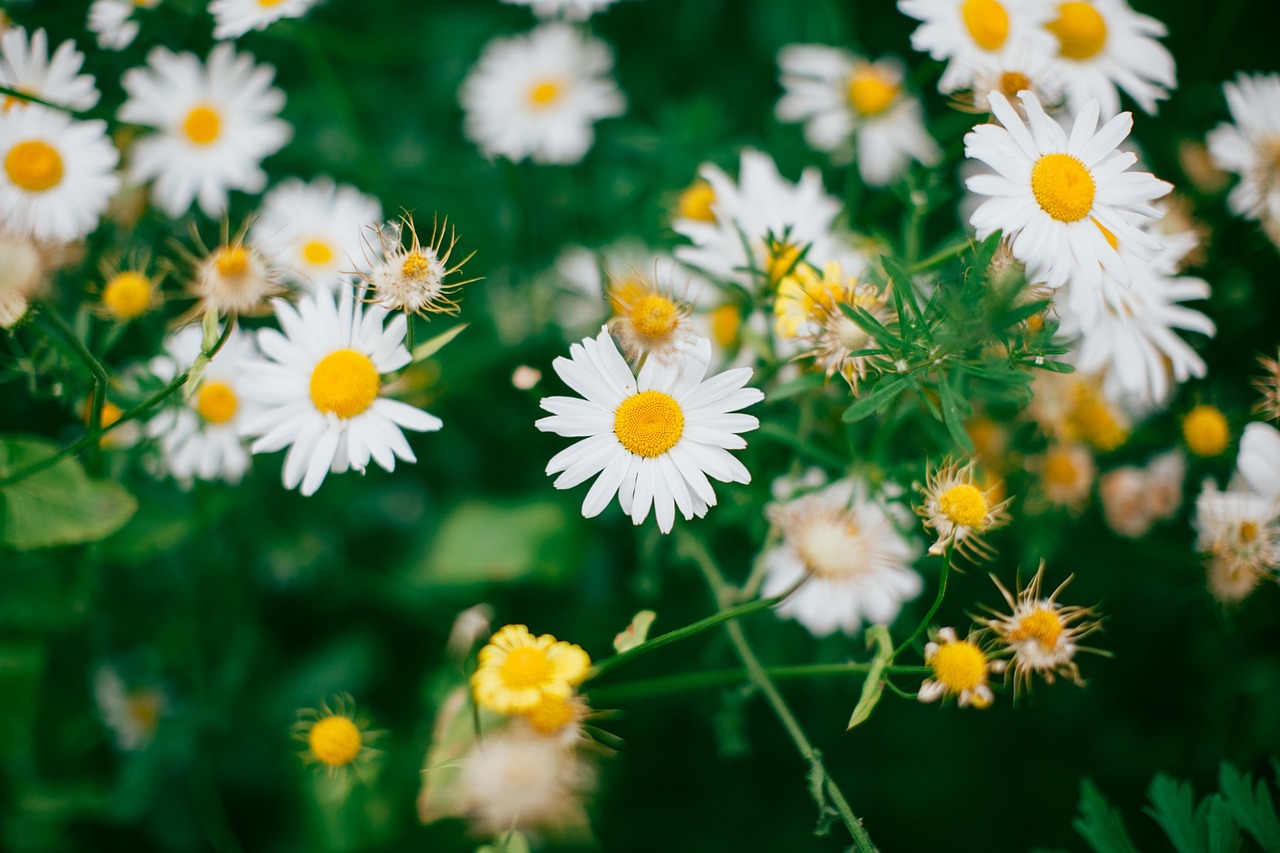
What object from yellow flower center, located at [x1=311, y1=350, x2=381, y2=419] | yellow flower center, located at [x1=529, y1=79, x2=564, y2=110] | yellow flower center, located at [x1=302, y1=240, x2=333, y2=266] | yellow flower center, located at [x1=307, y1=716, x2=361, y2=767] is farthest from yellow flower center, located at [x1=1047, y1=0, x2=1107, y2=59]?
yellow flower center, located at [x1=307, y1=716, x2=361, y2=767]

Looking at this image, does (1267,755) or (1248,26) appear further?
(1248,26)

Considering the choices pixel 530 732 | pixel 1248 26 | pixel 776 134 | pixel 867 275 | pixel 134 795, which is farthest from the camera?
pixel 1248 26

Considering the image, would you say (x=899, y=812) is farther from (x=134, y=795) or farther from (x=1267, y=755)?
(x=134, y=795)

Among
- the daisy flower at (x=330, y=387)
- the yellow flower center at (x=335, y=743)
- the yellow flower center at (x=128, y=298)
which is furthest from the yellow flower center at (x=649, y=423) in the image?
the yellow flower center at (x=128, y=298)

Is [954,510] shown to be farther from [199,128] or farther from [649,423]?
[199,128]

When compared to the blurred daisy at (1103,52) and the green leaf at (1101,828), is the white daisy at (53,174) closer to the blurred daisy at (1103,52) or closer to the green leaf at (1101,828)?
the blurred daisy at (1103,52)

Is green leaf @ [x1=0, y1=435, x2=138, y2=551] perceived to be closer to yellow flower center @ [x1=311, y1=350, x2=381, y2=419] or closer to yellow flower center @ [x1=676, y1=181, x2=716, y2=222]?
yellow flower center @ [x1=311, y1=350, x2=381, y2=419]

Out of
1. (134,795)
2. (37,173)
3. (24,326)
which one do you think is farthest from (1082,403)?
(134,795)

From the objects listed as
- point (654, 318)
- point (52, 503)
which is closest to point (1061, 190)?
point (654, 318)
